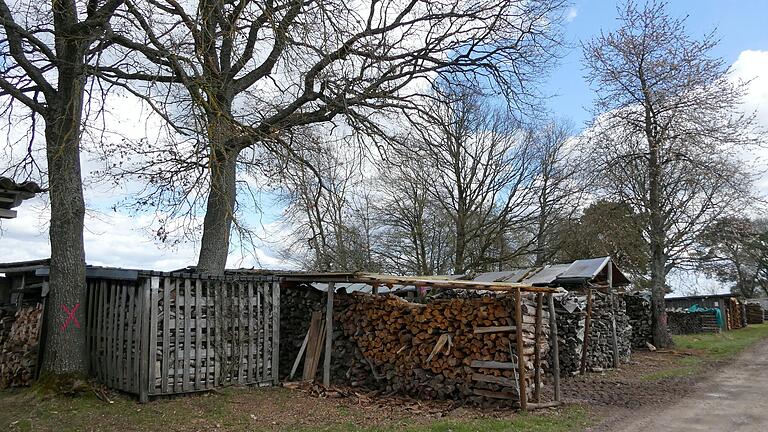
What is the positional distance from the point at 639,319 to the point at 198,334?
17246 mm

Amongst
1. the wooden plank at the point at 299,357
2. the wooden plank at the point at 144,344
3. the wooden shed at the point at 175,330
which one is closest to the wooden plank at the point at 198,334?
the wooden shed at the point at 175,330

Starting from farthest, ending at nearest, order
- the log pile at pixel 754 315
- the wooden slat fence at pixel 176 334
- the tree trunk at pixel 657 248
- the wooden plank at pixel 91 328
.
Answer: the log pile at pixel 754 315, the tree trunk at pixel 657 248, the wooden plank at pixel 91 328, the wooden slat fence at pixel 176 334

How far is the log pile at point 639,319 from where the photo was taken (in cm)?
2097

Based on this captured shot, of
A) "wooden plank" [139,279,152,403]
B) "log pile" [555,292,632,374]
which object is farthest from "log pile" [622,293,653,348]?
"wooden plank" [139,279,152,403]

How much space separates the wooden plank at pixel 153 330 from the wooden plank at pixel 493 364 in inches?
202

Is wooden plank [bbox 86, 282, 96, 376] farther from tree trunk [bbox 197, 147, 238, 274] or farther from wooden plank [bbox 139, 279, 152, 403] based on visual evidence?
tree trunk [bbox 197, 147, 238, 274]

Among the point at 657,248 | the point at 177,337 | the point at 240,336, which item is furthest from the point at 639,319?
the point at 177,337

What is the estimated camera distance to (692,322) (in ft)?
102

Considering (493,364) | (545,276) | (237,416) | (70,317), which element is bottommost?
(237,416)

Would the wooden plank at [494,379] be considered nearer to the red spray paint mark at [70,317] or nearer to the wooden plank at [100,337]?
the wooden plank at [100,337]

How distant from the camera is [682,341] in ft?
78.1

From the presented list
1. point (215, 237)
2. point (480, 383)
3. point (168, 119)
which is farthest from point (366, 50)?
point (480, 383)

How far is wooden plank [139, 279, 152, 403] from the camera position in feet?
29.4

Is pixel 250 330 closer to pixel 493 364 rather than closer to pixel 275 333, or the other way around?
pixel 275 333
